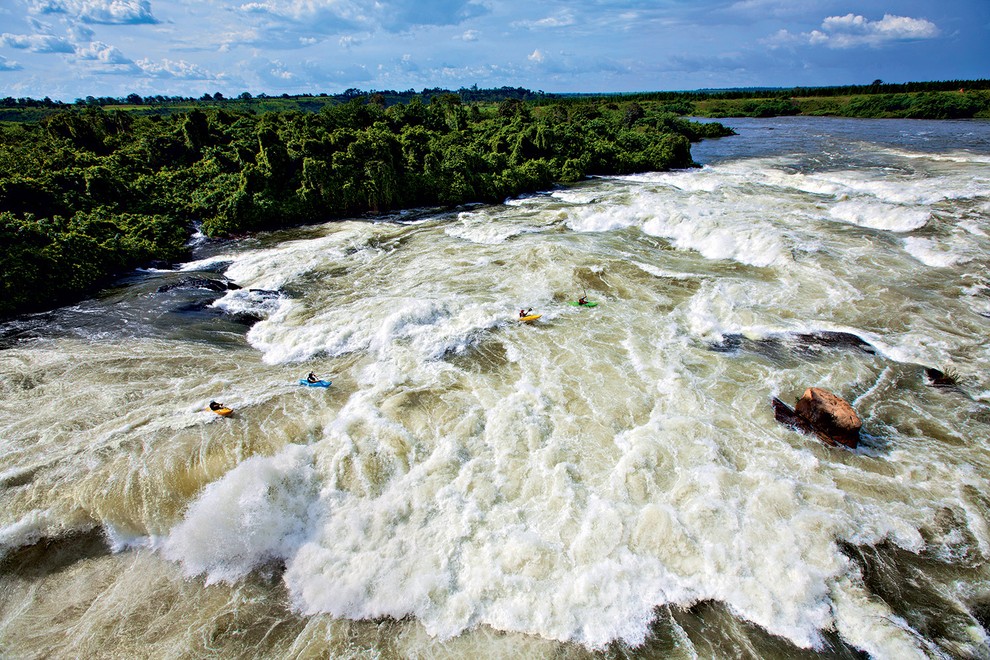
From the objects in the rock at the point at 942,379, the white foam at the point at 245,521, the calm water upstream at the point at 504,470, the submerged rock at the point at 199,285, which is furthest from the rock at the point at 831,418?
the submerged rock at the point at 199,285

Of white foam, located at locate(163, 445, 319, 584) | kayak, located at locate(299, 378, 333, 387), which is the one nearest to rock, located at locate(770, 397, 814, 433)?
white foam, located at locate(163, 445, 319, 584)

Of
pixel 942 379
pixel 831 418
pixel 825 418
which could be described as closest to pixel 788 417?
pixel 825 418

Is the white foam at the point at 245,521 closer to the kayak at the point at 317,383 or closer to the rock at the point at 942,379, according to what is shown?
the kayak at the point at 317,383

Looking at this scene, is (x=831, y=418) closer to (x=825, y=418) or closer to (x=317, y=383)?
(x=825, y=418)

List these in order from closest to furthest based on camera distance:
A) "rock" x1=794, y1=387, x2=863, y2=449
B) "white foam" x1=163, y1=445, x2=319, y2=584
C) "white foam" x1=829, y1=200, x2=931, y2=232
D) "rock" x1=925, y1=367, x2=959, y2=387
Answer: "white foam" x1=163, y1=445, x2=319, y2=584
"rock" x1=794, y1=387, x2=863, y2=449
"rock" x1=925, y1=367, x2=959, y2=387
"white foam" x1=829, y1=200, x2=931, y2=232

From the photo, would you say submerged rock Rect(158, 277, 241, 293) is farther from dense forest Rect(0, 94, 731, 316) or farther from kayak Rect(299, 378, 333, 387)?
kayak Rect(299, 378, 333, 387)

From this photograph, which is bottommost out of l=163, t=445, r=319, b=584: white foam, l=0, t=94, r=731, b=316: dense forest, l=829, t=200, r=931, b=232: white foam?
l=163, t=445, r=319, b=584: white foam

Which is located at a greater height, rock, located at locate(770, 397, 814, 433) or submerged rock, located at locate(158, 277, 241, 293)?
submerged rock, located at locate(158, 277, 241, 293)
